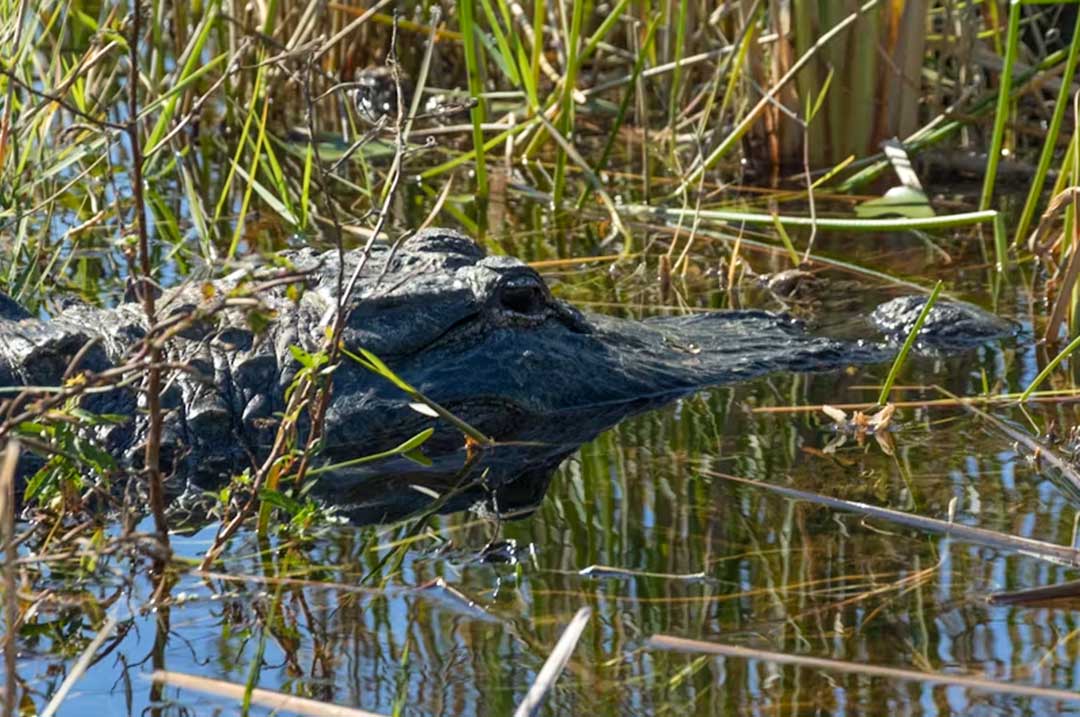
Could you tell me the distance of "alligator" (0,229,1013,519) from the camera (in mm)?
3980

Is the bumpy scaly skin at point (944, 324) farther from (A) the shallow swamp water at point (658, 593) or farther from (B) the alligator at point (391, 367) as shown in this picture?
(B) the alligator at point (391, 367)

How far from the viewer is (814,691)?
2.71 m

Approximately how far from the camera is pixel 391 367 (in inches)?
161

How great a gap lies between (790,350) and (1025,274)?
1.26 meters

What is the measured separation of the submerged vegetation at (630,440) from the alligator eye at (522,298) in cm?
35

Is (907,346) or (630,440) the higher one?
(907,346)

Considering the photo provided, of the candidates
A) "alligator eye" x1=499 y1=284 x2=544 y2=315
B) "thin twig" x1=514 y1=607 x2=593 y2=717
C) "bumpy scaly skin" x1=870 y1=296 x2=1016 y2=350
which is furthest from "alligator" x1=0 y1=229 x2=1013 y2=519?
"thin twig" x1=514 y1=607 x2=593 y2=717

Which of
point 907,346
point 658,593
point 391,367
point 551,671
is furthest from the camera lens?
point 391,367

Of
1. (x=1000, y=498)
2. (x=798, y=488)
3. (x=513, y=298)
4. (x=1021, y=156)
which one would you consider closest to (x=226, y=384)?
(x=513, y=298)

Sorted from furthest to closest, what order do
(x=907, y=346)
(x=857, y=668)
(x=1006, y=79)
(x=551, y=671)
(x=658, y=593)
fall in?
(x=1006, y=79), (x=907, y=346), (x=658, y=593), (x=857, y=668), (x=551, y=671)

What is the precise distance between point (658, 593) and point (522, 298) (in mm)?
1318

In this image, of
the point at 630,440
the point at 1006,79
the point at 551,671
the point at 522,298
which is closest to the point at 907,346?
the point at 630,440

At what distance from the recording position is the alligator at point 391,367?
3.98 meters

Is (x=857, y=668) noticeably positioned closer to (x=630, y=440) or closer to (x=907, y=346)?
(x=907, y=346)
